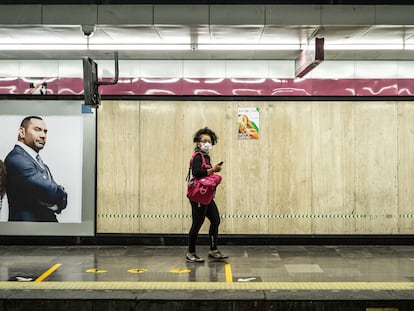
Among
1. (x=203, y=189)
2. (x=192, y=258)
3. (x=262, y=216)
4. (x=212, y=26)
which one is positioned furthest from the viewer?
(x=262, y=216)

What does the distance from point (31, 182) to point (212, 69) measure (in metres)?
3.43

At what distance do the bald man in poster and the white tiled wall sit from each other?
2.72 ft

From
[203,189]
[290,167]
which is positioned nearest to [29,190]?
[203,189]

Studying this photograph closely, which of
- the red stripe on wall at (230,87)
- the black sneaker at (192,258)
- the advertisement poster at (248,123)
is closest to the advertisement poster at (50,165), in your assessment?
the red stripe on wall at (230,87)

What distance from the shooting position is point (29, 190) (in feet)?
33.3

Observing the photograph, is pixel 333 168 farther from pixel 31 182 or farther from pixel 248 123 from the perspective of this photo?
pixel 31 182

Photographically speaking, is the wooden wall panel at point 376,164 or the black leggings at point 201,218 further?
the wooden wall panel at point 376,164

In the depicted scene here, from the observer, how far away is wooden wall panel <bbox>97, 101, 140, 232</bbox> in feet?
33.2

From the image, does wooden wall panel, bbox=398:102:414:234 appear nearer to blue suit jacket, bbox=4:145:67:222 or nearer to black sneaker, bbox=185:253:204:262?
black sneaker, bbox=185:253:204:262

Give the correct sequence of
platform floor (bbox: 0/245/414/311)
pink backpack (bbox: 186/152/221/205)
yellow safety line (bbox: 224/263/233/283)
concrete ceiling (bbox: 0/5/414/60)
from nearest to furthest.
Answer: platform floor (bbox: 0/245/414/311) < yellow safety line (bbox: 224/263/233/283) < concrete ceiling (bbox: 0/5/414/60) < pink backpack (bbox: 186/152/221/205)

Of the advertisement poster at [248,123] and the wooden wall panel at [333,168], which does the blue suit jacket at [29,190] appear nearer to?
the advertisement poster at [248,123]

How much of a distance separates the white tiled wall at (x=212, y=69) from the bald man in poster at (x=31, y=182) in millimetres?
828

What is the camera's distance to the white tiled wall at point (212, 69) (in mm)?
10133

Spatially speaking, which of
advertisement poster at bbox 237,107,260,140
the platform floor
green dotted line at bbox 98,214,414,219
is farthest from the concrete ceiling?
the platform floor
